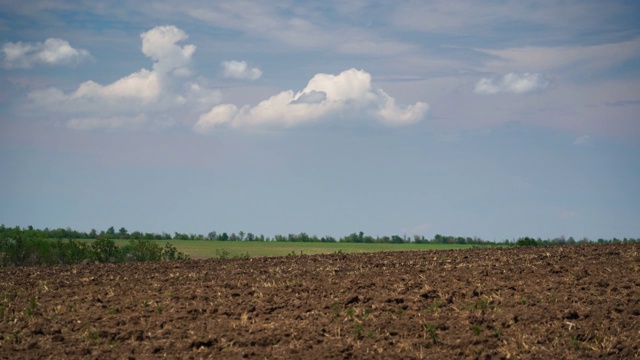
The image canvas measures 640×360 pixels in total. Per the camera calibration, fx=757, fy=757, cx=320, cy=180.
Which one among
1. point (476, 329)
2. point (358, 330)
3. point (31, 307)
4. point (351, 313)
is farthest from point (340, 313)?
point (31, 307)

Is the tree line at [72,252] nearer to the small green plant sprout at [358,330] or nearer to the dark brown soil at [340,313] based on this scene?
the dark brown soil at [340,313]

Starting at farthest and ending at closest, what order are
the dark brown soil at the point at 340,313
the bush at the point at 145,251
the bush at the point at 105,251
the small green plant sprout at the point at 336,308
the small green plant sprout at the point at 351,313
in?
the bush at the point at 145,251 → the bush at the point at 105,251 → the small green plant sprout at the point at 336,308 → the small green plant sprout at the point at 351,313 → the dark brown soil at the point at 340,313

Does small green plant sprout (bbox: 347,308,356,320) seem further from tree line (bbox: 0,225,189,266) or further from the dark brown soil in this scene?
tree line (bbox: 0,225,189,266)

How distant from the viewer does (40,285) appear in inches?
730

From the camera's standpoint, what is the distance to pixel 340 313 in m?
13.8

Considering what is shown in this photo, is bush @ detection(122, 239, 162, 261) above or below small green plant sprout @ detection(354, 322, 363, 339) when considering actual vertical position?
above

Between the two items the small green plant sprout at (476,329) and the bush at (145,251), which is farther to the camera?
the bush at (145,251)

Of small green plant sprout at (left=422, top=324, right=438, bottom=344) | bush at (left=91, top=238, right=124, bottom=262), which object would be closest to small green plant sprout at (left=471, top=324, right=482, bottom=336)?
small green plant sprout at (left=422, top=324, right=438, bottom=344)

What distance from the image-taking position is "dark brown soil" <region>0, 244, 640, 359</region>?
12.2m

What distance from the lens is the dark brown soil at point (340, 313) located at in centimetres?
1218

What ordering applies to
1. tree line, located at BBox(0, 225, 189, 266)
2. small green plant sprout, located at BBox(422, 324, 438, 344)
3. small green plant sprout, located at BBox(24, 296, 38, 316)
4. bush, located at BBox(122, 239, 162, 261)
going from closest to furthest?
small green plant sprout, located at BBox(422, 324, 438, 344) < small green plant sprout, located at BBox(24, 296, 38, 316) < tree line, located at BBox(0, 225, 189, 266) < bush, located at BBox(122, 239, 162, 261)

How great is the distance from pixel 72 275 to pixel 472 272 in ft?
34.7

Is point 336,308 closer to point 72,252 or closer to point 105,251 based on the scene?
point 105,251

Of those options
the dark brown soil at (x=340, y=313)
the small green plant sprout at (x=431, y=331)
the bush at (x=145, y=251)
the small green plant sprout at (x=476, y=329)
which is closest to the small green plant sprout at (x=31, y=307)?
the dark brown soil at (x=340, y=313)
